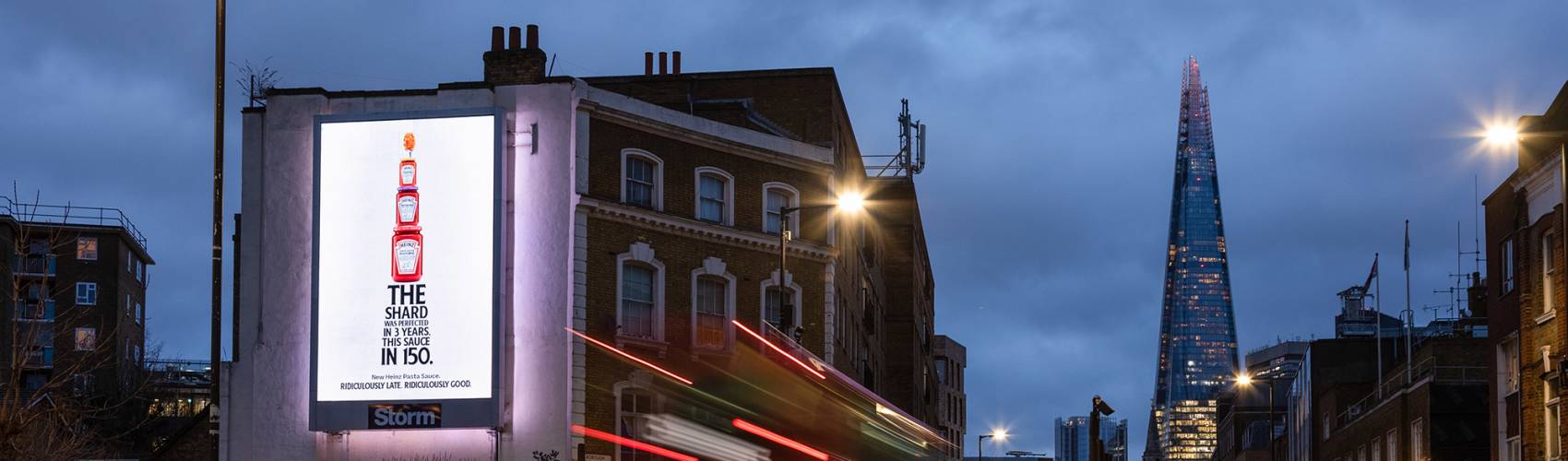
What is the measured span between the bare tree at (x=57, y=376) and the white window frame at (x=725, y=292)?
49.6 ft

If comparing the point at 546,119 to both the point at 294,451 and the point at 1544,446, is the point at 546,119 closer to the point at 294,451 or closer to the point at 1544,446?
the point at 294,451

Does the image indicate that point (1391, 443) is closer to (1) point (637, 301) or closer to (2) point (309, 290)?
(1) point (637, 301)

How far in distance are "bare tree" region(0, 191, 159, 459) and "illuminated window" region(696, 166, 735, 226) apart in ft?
52.8

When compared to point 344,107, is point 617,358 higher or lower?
lower

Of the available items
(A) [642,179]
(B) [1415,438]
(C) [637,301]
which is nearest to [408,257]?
(C) [637,301]

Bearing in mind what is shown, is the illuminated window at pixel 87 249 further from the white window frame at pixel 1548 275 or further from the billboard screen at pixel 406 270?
the white window frame at pixel 1548 275

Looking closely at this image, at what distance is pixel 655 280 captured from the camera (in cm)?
5241

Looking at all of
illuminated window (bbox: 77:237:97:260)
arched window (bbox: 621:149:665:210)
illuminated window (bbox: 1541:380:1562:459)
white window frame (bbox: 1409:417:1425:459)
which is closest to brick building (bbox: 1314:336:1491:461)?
white window frame (bbox: 1409:417:1425:459)

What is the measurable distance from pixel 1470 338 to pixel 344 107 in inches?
1835

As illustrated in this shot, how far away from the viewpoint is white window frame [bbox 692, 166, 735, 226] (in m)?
53.5

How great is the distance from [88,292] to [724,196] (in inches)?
3285

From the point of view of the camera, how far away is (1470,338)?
74562 mm

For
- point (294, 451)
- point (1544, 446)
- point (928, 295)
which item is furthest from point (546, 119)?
point (928, 295)

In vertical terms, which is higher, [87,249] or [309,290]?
[87,249]
